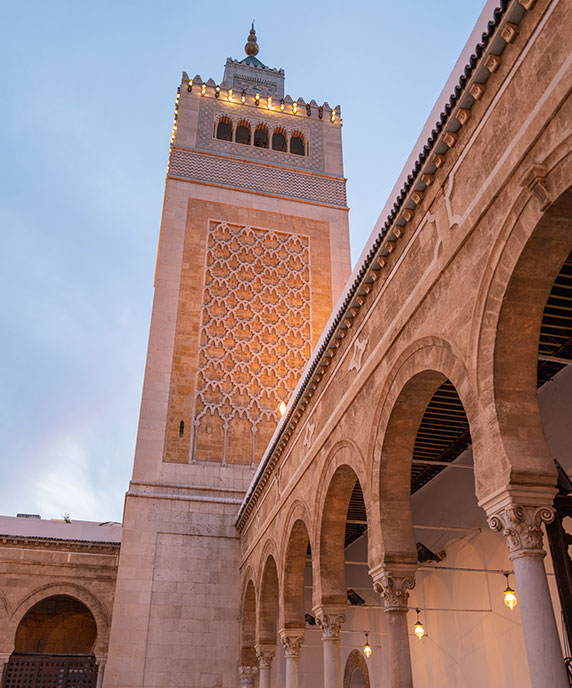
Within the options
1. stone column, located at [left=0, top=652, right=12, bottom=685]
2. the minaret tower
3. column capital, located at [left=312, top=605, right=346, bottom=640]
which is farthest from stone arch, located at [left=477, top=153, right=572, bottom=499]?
stone column, located at [left=0, top=652, right=12, bottom=685]

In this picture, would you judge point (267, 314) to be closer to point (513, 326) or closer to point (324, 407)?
point (324, 407)

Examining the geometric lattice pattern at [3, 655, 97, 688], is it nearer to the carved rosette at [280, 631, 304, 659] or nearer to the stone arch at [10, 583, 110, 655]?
the stone arch at [10, 583, 110, 655]

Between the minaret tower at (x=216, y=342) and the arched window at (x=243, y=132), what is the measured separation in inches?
1.7

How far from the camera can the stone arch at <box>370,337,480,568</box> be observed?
589cm

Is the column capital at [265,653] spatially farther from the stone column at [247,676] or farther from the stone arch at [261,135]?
the stone arch at [261,135]

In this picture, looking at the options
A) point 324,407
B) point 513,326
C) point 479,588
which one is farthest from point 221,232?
point 513,326

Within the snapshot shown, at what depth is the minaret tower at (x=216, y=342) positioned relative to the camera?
13688 millimetres

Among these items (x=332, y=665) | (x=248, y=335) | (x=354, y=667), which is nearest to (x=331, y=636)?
(x=332, y=665)

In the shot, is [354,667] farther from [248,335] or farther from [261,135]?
[261,135]

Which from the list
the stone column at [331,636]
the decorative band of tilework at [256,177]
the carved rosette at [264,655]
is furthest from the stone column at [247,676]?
the decorative band of tilework at [256,177]

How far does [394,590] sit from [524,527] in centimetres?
232

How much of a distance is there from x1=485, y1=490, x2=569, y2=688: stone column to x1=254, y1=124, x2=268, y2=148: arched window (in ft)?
58.2

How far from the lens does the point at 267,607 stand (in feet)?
38.8

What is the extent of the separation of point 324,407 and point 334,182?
12783 mm
